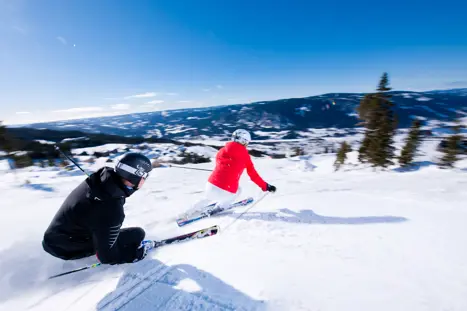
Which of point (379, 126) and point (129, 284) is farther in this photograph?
point (379, 126)

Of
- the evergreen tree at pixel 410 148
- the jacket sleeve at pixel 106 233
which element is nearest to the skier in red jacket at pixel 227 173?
the jacket sleeve at pixel 106 233

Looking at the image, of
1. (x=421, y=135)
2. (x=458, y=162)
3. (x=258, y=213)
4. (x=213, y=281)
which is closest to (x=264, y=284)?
(x=213, y=281)

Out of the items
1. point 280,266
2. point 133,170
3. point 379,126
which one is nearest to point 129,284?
point 133,170

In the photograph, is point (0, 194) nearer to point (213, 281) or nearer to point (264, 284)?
point (213, 281)

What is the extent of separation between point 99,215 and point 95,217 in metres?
0.06

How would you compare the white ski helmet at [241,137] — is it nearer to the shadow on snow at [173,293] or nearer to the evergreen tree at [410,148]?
the shadow on snow at [173,293]

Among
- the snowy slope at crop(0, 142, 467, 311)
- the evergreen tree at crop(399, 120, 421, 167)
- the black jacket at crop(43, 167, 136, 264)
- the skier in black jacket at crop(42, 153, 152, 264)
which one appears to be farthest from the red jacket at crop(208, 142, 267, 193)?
the evergreen tree at crop(399, 120, 421, 167)

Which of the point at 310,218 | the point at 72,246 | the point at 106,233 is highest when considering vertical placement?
the point at 106,233

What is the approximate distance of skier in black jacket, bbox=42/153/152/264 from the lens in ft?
8.86

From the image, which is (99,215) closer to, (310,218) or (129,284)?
(129,284)

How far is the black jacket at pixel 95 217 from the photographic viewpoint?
2.69 metres

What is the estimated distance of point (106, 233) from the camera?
2758 millimetres

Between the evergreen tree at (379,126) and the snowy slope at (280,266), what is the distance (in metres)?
11.1

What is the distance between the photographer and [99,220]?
2709 mm
